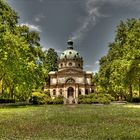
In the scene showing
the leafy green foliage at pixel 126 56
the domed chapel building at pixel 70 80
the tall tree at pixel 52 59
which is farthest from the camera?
the tall tree at pixel 52 59

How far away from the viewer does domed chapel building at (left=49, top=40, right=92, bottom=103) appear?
110 meters

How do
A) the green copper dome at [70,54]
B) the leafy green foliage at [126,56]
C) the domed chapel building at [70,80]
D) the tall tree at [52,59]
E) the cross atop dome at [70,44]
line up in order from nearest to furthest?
the leafy green foliage at [126,56]
the domed chapel building at [70,80]
the green copper dome at [70,54]
the tall tree at [52,59]
the cross atop dome at [70,44]

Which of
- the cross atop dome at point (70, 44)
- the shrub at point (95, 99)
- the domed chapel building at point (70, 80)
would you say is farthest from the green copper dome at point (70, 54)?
the shrub at point (95, 99)

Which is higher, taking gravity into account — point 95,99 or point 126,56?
point 126,56

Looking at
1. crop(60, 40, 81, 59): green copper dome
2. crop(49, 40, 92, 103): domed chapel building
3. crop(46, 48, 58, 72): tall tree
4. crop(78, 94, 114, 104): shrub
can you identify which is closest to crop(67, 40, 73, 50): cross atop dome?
crop(60, 40, 81, 59): green copper dome

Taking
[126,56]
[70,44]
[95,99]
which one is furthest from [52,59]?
[126,56]

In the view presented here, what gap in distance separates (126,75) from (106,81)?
1742 cm

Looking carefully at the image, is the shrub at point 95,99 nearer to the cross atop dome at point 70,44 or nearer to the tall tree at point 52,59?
the tall tree at point 52,59

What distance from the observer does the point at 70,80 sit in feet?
369

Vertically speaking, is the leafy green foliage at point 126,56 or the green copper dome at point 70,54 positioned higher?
the green copper dome at point 70,54

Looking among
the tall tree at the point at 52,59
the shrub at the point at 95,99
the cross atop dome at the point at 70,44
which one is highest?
the cross atop dome at the point at 70,44

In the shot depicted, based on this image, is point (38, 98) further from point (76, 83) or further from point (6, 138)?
point (6, 138)

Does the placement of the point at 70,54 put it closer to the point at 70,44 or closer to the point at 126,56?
the point at 70,44

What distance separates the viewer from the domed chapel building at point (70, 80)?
110250mm
